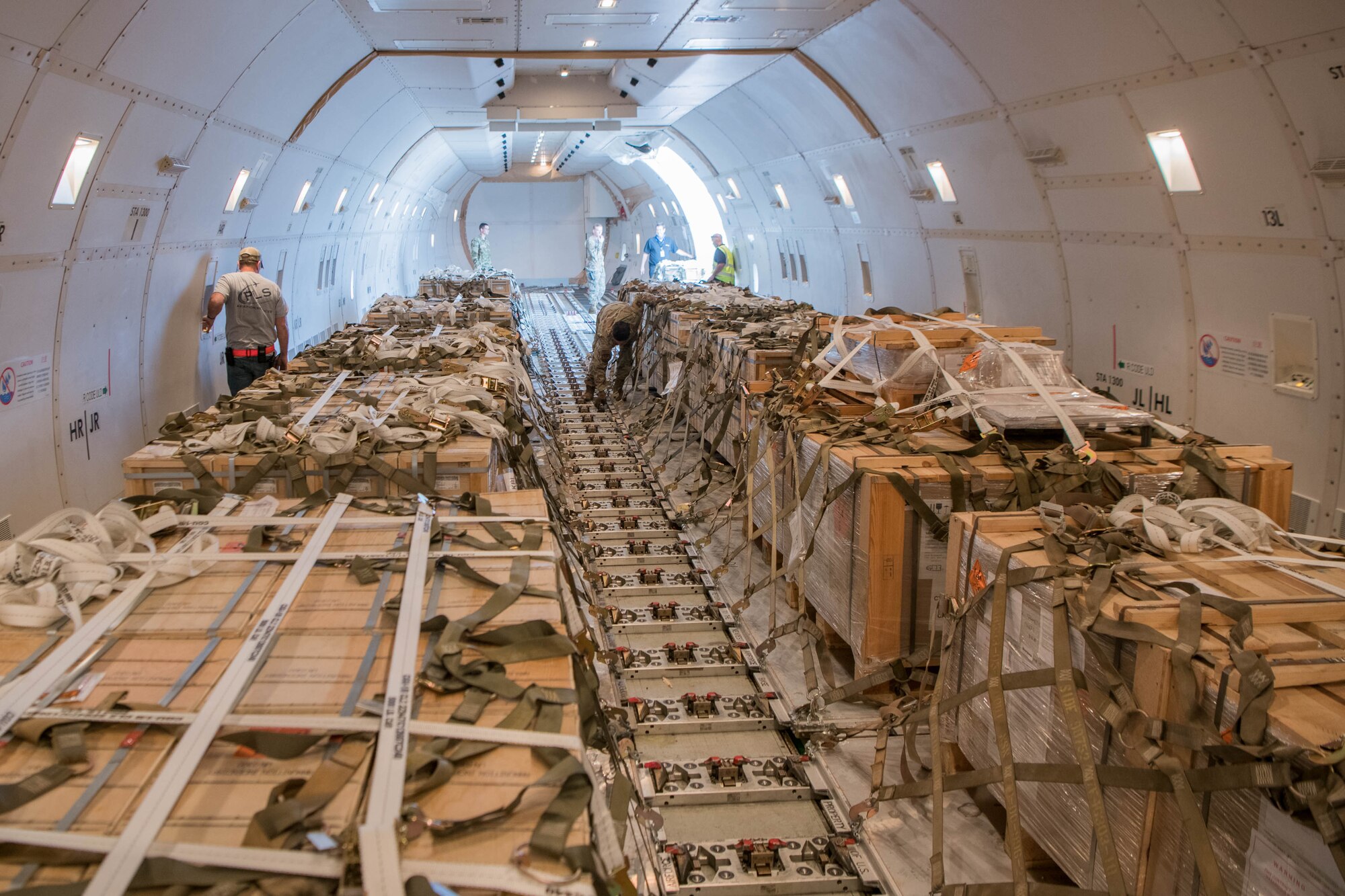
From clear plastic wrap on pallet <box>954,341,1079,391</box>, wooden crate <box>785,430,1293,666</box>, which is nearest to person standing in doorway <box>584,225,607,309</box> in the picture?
clear plastic wrap on pallet <box>954,341,1079,391</box>

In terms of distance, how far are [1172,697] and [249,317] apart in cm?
922

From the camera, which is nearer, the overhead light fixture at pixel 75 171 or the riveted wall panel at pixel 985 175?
the overhead light fixture at pixel 75 171

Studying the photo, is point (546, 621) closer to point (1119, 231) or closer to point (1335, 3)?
point (1335, 3)

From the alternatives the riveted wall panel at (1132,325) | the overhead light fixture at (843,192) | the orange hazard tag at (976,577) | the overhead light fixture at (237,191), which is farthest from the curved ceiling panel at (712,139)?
the orange hazard tag at (976,577)

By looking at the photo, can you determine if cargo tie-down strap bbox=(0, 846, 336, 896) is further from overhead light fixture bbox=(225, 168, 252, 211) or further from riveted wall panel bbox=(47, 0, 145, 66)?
overhead light fixture bbox=(225, 168, 252, 211)

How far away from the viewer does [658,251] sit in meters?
25.2

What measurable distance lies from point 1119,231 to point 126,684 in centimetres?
797

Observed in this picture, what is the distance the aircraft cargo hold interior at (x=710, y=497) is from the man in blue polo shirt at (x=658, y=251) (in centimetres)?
1093

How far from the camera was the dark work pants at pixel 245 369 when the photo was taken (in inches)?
392

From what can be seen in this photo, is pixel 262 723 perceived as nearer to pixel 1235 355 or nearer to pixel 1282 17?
pixel 1282 17

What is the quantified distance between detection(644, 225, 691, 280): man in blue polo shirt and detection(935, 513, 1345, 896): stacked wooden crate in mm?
19678

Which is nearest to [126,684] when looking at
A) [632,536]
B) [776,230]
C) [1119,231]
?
[632,536]

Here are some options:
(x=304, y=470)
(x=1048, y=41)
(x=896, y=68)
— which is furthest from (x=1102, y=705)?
(x=896, y=68)

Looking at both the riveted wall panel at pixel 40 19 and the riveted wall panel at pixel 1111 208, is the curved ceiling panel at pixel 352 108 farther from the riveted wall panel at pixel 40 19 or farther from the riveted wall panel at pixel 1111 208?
the riveted wall panel at pixel 1111 208
